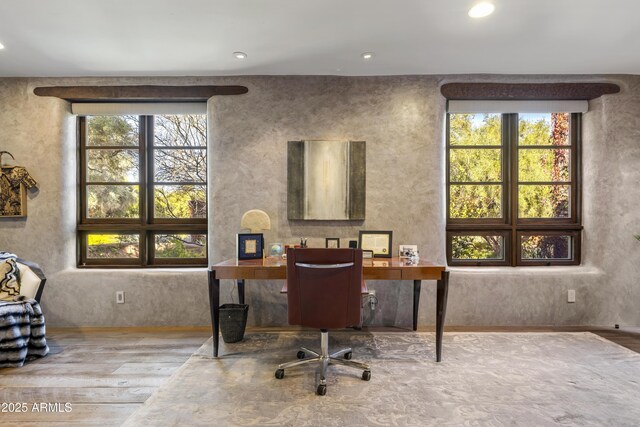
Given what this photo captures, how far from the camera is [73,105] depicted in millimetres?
3215

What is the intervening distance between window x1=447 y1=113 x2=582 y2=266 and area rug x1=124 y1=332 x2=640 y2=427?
96 cm

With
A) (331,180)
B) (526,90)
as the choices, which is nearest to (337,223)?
(331,180)

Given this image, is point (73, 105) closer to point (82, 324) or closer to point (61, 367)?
point (82, 324)

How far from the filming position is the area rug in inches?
67.7

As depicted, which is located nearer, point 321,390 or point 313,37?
point 321,390

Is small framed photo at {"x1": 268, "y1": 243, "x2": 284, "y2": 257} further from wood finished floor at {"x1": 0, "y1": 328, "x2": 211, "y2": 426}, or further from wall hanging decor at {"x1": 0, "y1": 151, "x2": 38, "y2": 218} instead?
wall hanging decor at {"x1": 0, "y1": 151, "x2": 38, "y2": 218}

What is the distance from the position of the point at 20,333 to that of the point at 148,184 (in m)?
1.65

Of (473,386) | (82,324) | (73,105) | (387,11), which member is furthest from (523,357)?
(73,105)

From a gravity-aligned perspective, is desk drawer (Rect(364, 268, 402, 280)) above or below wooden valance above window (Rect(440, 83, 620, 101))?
below

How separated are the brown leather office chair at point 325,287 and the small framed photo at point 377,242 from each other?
93cm

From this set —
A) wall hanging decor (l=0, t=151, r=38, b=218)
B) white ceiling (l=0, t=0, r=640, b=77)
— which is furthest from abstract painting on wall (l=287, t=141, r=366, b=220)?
wall hanging decor (l=0, t=151, r=38, b=218)

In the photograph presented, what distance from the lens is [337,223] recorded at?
124 inches

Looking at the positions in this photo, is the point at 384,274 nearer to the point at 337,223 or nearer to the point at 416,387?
the point at 416,387

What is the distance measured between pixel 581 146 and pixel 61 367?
17.2 ft
